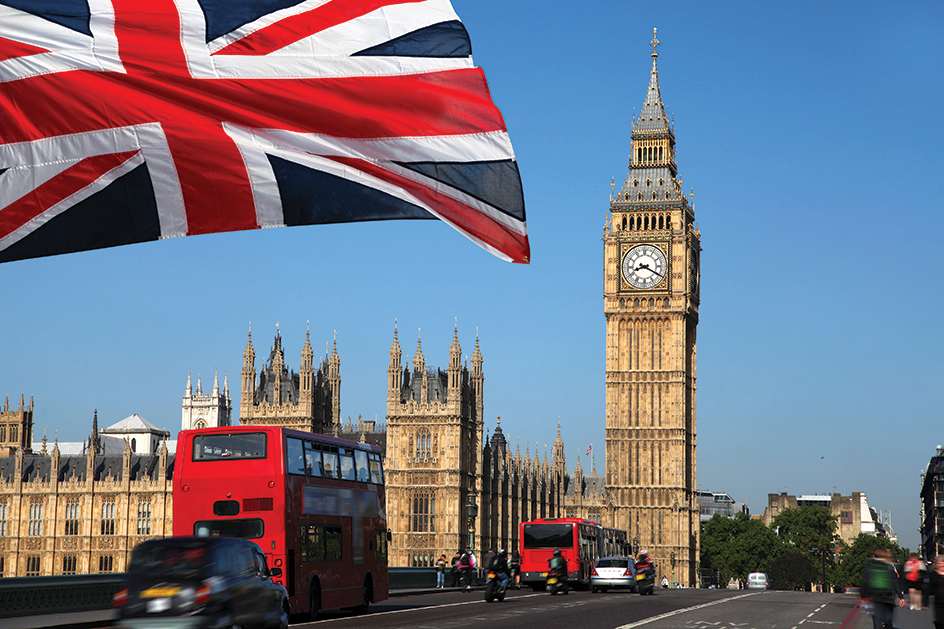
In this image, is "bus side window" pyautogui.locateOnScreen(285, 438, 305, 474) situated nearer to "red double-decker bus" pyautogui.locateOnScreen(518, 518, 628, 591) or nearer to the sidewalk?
the sidewalk

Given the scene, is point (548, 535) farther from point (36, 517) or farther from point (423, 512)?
point (36, 517)

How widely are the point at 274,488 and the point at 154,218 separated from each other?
15.1 metres

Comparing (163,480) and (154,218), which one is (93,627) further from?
(163,480)

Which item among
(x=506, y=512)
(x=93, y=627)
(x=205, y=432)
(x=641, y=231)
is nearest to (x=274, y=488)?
(x=205, y=432)

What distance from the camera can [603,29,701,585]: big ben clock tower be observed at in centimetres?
9594

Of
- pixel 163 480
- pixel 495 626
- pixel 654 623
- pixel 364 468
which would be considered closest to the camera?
pixel 495 626

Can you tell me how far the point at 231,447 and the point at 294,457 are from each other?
129 cm

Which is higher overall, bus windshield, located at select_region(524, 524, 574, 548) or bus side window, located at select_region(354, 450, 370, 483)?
bus side window, located at select_region(354, 450, 370, 483)

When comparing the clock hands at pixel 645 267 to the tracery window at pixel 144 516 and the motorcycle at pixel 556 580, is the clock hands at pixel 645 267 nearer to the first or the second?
the tracery window at pixel 144 516

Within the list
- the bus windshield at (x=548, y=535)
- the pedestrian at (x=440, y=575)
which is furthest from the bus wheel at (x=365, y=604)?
the bus windshield at (x=548, y=535)

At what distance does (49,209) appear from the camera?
8672 millimetres

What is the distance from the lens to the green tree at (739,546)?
422 feet

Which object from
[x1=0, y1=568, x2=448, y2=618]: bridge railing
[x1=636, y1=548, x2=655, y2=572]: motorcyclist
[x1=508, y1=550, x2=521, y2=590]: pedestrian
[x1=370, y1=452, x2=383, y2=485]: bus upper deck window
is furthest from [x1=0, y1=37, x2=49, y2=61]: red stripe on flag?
[x1=636, y1=548, x2=655, y2=572]: motorcyclist

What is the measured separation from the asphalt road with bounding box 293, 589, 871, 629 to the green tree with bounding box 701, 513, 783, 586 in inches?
3723
